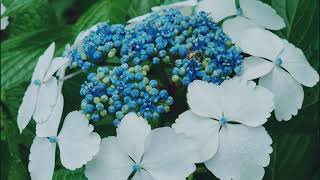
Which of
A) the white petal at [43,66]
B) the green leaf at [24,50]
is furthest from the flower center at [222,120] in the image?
the green leaf at [24,50]

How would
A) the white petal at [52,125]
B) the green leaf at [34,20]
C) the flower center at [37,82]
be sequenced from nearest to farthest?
1. the white petal at [52,125]
2. the flower center at [37,82]
3. the green leaf at [34,20]

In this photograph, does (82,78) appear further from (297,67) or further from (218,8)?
(297,67)

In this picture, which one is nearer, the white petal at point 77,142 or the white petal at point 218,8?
the white petal at point 77,142

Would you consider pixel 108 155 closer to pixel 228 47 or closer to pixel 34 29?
pixel 228 47

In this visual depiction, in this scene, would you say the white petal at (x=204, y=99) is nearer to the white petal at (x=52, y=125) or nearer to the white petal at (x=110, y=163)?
the white petal at (x=110, y=163)

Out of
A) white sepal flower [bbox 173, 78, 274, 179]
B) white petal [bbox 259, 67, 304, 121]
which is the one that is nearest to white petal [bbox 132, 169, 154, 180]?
white sepal flower [bbox 173, 78, 274, 179]

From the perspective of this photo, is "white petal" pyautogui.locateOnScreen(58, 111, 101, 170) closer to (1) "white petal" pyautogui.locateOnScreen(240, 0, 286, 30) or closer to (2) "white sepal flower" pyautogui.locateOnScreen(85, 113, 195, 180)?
(2) "white sepal flower" pyautogui.locateOnScreen(85, 113, 195, 180)

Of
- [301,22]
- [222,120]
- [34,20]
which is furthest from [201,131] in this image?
[34,20]
